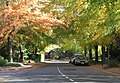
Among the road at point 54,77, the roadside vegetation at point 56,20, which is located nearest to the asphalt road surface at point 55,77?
the road at point 54,77

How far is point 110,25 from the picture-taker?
25.6m

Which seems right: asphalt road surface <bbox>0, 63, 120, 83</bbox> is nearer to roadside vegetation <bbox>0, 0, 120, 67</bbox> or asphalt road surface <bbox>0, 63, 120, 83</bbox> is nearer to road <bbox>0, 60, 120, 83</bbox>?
road <bbox>0, 60, 120, 83</bbox>

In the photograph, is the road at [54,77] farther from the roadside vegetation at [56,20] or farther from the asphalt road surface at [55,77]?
the roadside vegetation at [56,20]

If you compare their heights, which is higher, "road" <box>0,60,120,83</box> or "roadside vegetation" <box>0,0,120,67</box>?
"roadside vegetation" <box>0,0,120,67</box>

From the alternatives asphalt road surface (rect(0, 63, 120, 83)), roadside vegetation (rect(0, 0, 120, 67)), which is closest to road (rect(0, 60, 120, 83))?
asphalt road surface (rect(0, 63, 120, 83))

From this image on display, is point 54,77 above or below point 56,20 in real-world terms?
below

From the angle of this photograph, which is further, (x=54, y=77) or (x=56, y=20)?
(x=56, y=20)

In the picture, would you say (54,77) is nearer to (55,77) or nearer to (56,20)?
(55,77)

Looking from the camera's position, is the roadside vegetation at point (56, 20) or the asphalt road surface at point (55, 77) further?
the roadside vegetation at point (56, 20)

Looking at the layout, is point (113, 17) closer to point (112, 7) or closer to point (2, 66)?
point (112, 7)

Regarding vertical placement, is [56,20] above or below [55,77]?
above

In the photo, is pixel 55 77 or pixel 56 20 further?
pixel 56 20

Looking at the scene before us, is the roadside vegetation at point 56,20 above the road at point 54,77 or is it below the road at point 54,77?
above

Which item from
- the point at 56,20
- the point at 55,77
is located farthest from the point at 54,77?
the point at 56,20
